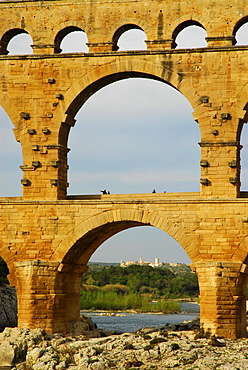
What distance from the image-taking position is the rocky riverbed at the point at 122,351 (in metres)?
21.8

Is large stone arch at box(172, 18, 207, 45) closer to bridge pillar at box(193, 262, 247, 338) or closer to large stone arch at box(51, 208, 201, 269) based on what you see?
large stone arch at box(51, 208, 201, 269)

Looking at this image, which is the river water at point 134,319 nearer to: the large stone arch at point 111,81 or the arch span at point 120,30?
the large stone arch at point 111,81

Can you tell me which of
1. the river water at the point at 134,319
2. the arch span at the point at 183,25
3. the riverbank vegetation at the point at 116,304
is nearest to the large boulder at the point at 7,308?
the river water at the point at 134,319

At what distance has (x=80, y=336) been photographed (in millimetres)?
26109

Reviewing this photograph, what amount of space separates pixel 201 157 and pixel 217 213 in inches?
73.1

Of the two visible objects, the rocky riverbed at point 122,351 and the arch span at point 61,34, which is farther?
the arch span at point 61,34

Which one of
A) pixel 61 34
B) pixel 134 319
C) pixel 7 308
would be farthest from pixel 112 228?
pixel 134 319

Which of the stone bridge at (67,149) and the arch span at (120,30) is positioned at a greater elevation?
the arch span at (120,30)

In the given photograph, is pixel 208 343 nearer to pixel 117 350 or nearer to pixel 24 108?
pixel 117 350

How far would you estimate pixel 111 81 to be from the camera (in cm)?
2719

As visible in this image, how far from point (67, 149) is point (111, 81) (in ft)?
8.89

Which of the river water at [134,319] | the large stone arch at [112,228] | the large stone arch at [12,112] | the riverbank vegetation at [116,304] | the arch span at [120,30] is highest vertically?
the arch span at [120,30]

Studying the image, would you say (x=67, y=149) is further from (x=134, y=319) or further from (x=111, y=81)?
(x=134, y=319)

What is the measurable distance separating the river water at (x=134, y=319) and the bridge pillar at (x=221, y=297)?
43.3 ft
